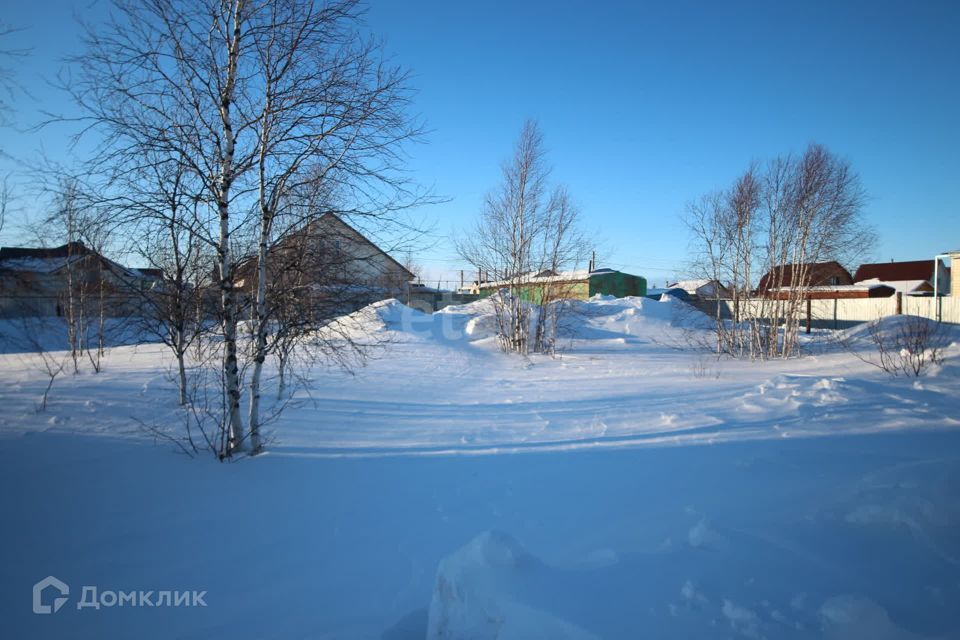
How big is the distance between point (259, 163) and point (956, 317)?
1253 inches

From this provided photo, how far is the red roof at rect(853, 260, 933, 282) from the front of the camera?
3822cm

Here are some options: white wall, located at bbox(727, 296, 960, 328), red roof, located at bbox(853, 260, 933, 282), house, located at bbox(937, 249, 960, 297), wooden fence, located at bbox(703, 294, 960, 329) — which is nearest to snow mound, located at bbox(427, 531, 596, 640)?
wooden fence, located at bbox(703, 294, 960, 329)

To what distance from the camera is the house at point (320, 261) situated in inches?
192

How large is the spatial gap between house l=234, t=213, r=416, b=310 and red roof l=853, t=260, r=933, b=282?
169ft

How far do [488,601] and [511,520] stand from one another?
108 centimetres

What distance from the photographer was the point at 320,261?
4.96 metres

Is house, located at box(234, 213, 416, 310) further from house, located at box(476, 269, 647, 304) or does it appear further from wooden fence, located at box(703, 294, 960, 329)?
wooden fence, located at box(703, 294, 960, 329)

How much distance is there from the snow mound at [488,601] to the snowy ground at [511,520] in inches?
0.5

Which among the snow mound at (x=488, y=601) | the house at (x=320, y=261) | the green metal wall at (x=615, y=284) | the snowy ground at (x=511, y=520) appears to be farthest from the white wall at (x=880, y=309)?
the snow mound at (x=488, y=601)

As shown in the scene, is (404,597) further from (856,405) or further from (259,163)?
(856,405)

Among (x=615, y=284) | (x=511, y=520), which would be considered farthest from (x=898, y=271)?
(x=511, y=520)

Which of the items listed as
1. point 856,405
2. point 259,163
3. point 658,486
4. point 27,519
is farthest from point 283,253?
point 856,405

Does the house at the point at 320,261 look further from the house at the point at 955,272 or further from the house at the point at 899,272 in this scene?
the house at the point at 899,272

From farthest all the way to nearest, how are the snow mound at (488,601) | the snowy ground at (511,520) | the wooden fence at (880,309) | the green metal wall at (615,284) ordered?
the green metal wall at (615,284) → the wooden fence at (880,309) → the snowy ground at (511,520) → the snow mound at (488,601)
